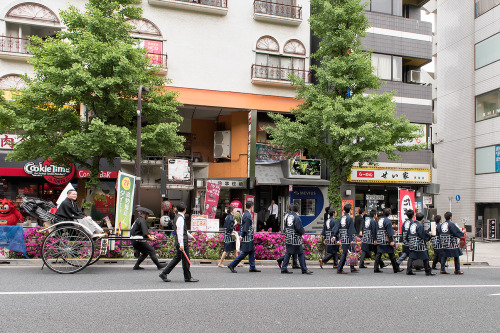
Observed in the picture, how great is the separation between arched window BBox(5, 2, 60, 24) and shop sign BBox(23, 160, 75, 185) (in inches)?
265

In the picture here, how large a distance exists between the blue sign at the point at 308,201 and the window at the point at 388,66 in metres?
7.89

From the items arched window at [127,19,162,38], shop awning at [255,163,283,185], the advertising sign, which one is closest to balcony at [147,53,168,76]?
arched window at [127,19,162,38]

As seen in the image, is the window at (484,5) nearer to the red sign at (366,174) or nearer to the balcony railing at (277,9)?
the balcony railing at (277,9)

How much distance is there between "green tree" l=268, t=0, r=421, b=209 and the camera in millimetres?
18562

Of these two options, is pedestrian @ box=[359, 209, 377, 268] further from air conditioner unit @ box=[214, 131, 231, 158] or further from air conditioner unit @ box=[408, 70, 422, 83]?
air conditioner unit @ box=[408, 70, 422, 83]

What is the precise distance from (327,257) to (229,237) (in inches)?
118

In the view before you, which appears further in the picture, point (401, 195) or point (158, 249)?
point (401, 195)

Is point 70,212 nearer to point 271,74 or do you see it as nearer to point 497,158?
point 271,74

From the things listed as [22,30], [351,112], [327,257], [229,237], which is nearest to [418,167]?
[351,112]

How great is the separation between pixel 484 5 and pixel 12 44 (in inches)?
1173

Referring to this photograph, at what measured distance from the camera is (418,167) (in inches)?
1057

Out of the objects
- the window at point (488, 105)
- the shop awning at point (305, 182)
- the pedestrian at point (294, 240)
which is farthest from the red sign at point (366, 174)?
the pedestrian at point (294, 240)

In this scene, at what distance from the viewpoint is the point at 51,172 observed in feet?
72.2

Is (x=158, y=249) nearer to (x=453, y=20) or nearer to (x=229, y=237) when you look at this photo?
(x=229, y=237)
